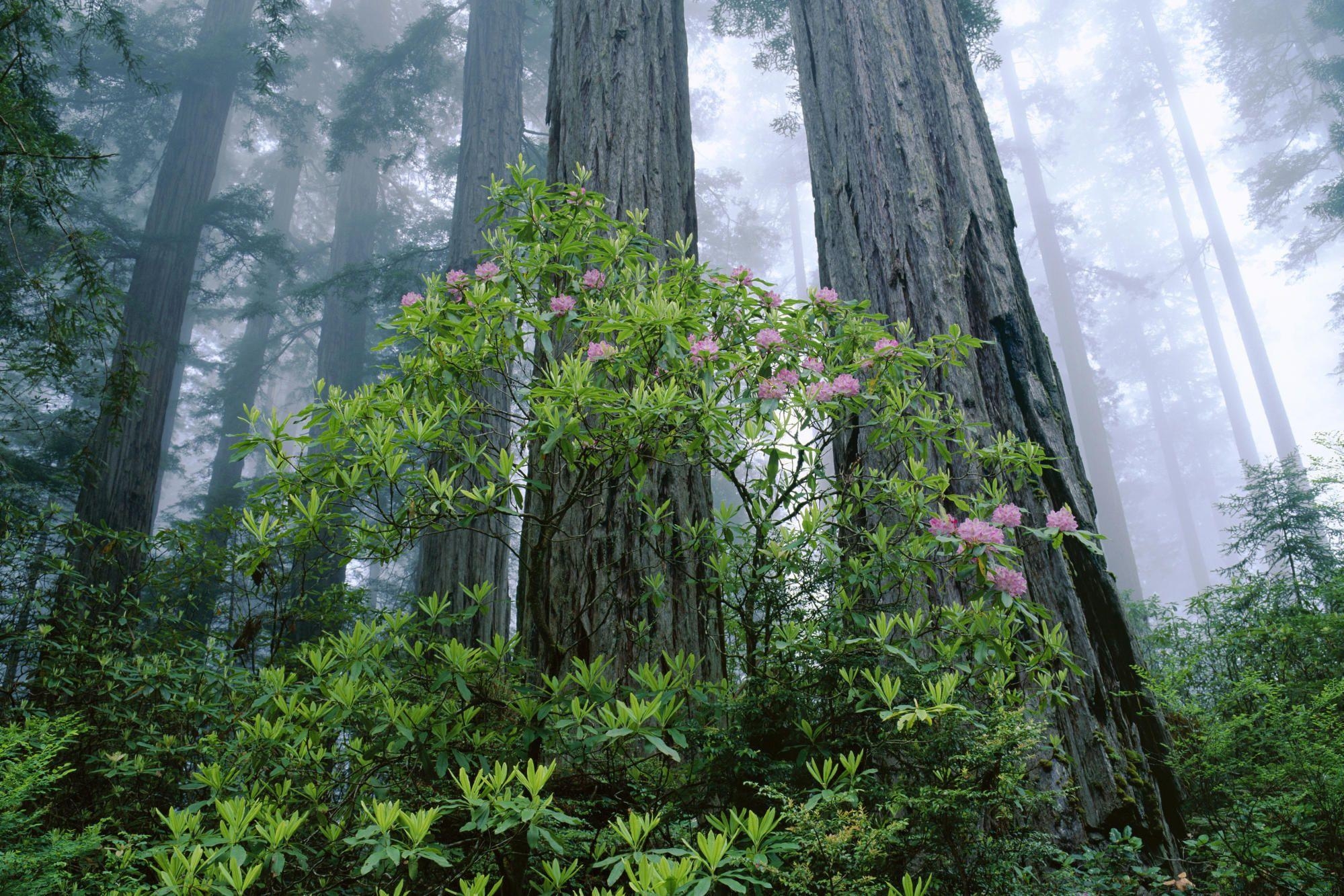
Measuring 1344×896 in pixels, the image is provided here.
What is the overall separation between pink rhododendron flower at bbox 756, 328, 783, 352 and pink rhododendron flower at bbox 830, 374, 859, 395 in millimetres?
195

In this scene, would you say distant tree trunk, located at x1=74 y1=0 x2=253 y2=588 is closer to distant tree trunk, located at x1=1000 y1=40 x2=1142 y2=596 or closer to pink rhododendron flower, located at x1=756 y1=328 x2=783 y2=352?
pink rhododendron flower, located at x1=756 y1=328 x2=783 y2=352

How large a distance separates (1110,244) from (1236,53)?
27562 mm

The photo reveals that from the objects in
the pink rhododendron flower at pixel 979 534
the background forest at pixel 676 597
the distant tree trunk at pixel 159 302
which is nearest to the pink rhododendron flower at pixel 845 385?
the background forest at pixel 676 597

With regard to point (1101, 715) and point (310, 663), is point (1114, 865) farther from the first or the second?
point (310, 663)

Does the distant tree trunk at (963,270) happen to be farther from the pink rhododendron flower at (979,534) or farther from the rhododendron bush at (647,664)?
the pink rhododendron flower at (979,534)

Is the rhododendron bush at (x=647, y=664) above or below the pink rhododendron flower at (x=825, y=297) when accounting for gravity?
below

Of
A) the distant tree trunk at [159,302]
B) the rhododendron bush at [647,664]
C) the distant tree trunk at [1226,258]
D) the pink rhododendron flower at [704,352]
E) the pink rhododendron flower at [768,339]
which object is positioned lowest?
the rhododendron bush at [647,664]

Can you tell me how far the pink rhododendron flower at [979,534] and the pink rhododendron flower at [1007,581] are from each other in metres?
0.07

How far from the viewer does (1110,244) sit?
44.1 metres

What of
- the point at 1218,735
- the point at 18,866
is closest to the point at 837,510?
the point at 1218,735

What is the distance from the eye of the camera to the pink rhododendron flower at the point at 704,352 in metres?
1.94

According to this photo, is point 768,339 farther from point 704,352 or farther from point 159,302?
point 159,302

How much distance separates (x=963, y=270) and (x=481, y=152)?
7462 mm

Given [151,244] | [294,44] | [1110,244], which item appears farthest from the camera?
[1110,244]
